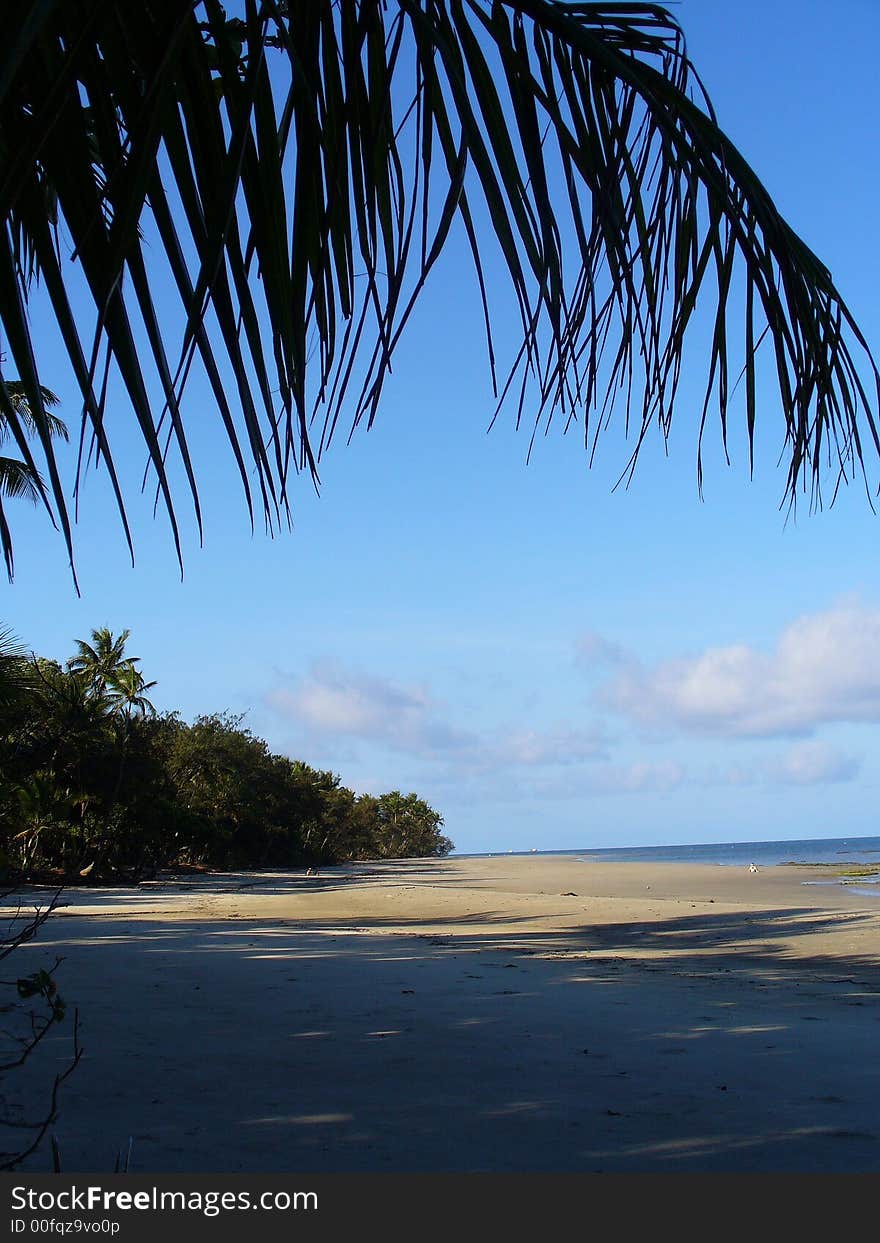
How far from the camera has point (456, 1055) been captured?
488 centimetres

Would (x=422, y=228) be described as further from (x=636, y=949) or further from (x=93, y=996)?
(x=636, y=949)

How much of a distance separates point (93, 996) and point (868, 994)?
19.1ft

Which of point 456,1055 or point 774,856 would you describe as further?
point 774,856

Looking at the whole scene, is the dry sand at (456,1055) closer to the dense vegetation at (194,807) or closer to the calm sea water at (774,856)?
the dense vegetation at (194,807)

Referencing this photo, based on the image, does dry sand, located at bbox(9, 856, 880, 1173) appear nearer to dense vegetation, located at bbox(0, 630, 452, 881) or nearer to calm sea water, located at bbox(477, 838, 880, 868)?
dense vegetation, located at bbox(0, 630, 452, 881)

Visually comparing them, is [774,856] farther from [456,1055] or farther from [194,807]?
[456,1055]

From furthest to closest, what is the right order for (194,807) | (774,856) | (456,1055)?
1. (774,856)
2. (194,807)
3. (456,1055)

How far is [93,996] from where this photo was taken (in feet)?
20.6

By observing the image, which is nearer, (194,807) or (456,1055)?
(456,1055)

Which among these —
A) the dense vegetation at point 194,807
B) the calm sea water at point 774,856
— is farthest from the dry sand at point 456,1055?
the calm sea water at point 774,856

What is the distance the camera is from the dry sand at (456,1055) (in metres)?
3.42

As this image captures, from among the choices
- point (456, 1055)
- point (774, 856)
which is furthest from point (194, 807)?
point (774, 856)

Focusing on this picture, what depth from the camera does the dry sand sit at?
3.42 metres

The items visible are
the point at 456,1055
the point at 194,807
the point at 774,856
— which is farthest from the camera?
the point at 774,856
